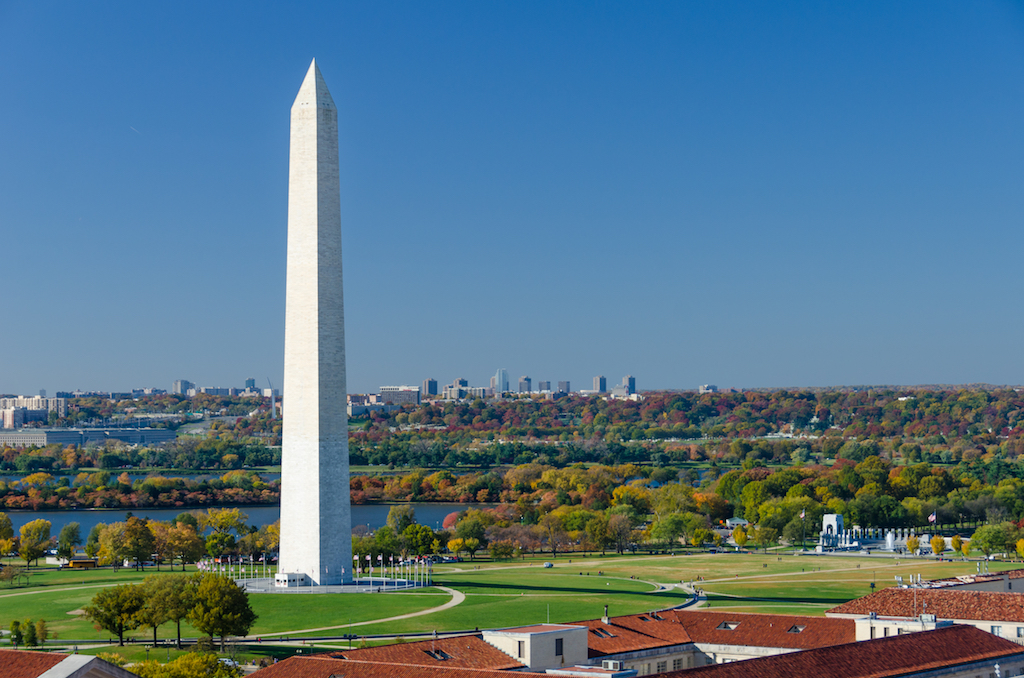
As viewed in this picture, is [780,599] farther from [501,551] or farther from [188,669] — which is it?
[188,669]

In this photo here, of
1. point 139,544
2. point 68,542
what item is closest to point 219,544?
point 139,544

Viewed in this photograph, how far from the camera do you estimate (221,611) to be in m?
57.9

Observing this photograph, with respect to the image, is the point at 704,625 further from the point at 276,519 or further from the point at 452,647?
the point at 276,519

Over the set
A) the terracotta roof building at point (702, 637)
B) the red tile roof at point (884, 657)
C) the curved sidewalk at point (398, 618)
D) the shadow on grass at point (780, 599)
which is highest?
the red tile roof at point (884, 657)

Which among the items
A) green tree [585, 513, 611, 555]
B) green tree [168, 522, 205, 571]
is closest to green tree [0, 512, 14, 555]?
green tree [168, 522, 205, 571]

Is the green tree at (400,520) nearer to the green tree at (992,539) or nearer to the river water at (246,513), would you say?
A: the river water at (246,513)

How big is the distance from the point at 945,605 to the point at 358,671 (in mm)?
20991

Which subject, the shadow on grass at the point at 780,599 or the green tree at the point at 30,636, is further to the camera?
the shadow on grass at the point at 780,599

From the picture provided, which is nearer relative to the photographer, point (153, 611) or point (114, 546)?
point (153, 611)

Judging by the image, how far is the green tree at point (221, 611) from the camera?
57.6 metres

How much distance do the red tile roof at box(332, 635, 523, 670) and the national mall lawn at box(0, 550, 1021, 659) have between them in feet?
50.3

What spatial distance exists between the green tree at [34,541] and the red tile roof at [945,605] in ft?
218

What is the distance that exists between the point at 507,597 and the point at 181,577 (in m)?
17.6

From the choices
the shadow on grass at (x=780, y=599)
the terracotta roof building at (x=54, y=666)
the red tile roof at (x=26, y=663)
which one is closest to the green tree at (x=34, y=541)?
the shadow on grass at (x=780, y=599)
